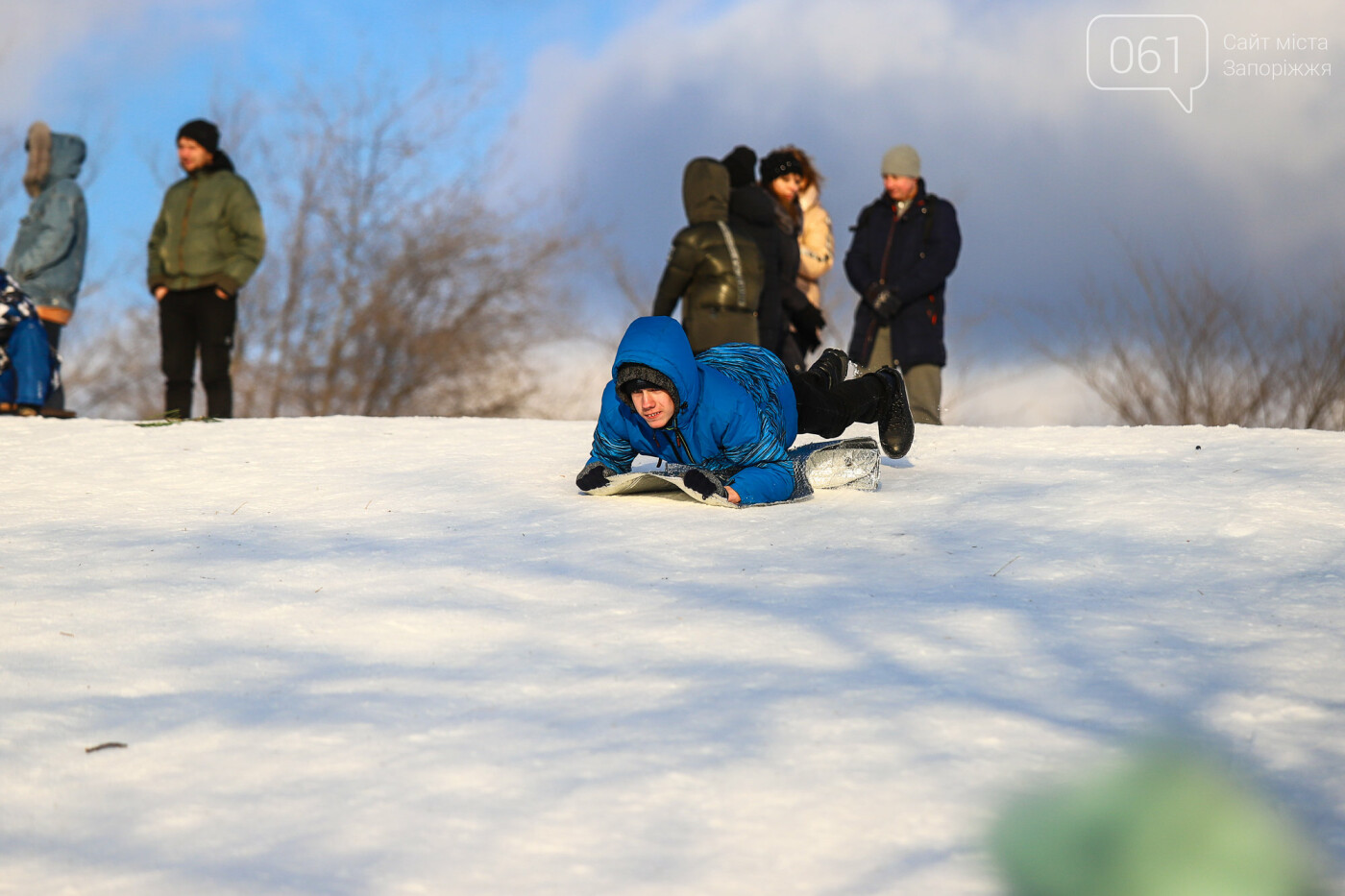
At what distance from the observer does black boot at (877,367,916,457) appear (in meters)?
4.75

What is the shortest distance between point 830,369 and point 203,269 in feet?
13.3

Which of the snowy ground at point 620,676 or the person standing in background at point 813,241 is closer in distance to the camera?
the snowy ground at point 620,676

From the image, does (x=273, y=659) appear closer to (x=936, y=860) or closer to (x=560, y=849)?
(x=560, y=849)

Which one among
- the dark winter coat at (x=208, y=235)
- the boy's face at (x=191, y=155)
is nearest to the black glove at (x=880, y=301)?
the dark winter coat at (x=208, y=235)

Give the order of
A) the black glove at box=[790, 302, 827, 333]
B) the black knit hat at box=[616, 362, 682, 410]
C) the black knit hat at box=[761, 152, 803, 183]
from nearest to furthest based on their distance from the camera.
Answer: the black knit hat at box=[616, 362, 682, 410] → the black knit hat at box=[761, 152, 803, 183] → the black glove at box=[790, 302, 827, 333]

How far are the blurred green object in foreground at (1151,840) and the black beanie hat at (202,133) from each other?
21.3ft

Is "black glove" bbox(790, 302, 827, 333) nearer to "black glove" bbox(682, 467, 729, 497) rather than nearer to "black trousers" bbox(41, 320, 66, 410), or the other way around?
"black glove" bbox(682, 467, 729, 497)

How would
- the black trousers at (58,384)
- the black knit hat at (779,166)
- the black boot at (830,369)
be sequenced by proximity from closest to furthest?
the black boot at (830,369) → the black trousers at (58,384) → the black knit hat at (779,166)

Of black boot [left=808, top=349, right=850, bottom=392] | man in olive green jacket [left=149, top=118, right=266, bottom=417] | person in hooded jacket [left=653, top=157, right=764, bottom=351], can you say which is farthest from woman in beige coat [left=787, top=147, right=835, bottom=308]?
man in olive green jacket [left=149, top=118, right=266, bottom=417]

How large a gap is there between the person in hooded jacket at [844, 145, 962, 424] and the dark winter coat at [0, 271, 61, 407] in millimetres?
4498

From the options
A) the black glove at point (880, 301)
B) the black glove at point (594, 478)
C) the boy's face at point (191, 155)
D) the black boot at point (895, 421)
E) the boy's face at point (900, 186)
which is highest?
the boy's face at point (191, 155)

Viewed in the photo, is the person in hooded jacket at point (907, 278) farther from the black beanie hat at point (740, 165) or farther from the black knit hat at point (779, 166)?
the black beanie hat at point (740, 165)

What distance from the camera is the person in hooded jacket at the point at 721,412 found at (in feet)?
12.8

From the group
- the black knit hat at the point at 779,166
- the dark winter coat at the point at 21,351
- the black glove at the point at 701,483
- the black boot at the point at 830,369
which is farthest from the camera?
the black knit hat at the point at 779,166
